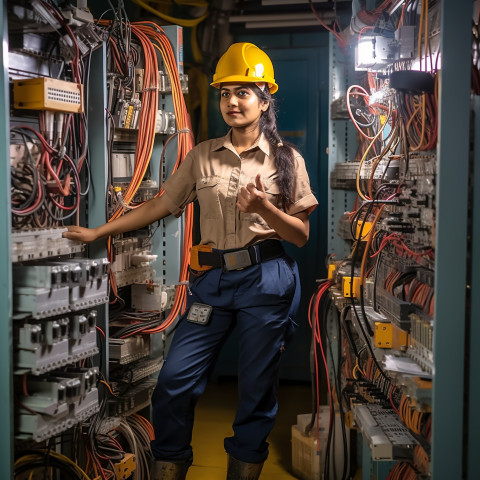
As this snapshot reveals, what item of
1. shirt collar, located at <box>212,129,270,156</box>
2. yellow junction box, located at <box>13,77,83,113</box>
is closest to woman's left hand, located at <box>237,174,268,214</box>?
shirt collar, located at <box>212,129,270,156</box>

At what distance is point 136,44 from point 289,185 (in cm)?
142

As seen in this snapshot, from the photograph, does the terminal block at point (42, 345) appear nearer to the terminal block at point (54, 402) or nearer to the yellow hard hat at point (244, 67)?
the terminal block at point (54, 402)

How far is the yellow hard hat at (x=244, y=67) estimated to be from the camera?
3.47 meters

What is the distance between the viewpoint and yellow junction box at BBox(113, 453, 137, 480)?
366 cm

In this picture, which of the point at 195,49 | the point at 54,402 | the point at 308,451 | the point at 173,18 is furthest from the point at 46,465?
the point at 195,49

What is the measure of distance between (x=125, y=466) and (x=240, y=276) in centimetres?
120

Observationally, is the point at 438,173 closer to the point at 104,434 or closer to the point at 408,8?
the point at 408,8

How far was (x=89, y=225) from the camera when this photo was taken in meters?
3.57

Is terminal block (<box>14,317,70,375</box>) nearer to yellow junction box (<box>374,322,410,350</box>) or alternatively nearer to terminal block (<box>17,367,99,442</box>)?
terminal block (<box>17,367,99,442</box>)

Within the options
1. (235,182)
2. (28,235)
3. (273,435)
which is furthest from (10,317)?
(273,435)

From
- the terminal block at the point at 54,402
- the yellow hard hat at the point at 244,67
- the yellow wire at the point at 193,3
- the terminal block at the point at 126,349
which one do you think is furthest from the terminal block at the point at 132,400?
the yellow wire at the point at 193,3

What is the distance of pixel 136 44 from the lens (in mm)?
4184

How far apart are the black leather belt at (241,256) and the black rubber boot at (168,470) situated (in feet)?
3.07

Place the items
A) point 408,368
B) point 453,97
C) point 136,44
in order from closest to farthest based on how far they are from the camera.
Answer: point 453,97, point 408,368, point 136,44
